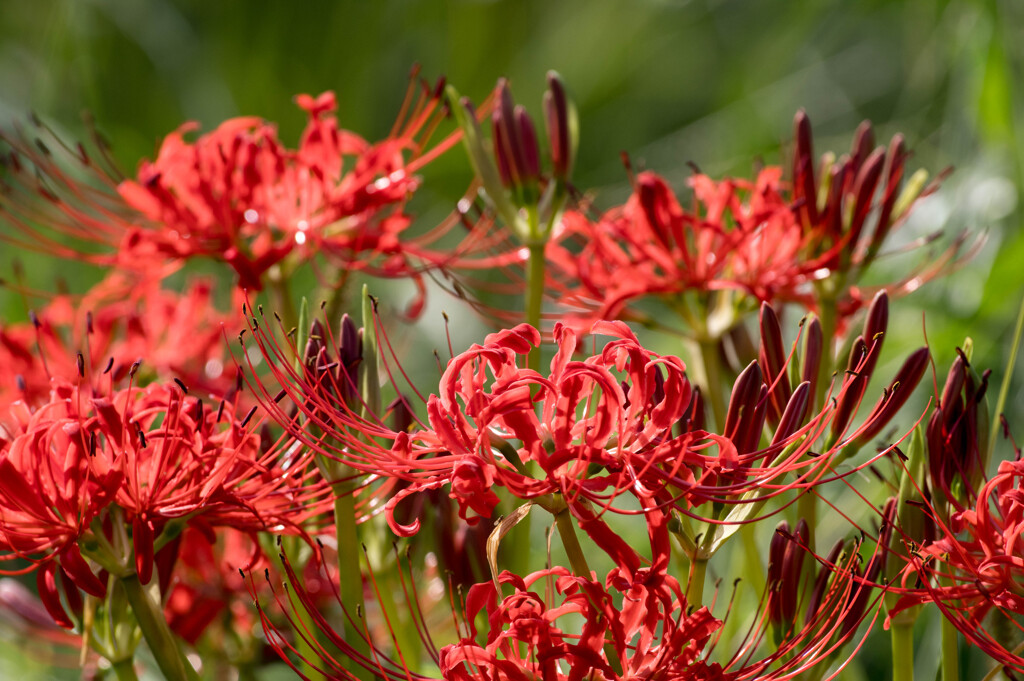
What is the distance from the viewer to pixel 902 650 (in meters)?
0.46

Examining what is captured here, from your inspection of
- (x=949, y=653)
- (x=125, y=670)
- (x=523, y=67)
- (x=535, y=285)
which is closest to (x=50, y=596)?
(x=125, y=670)

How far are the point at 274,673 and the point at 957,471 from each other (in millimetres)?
488

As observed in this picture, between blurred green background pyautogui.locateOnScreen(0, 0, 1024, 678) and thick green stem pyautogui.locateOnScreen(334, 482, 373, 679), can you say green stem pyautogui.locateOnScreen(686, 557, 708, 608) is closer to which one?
thick green stem pyautogui.locateOnScreen(334, 482, 373, 679)

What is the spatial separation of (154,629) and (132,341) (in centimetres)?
29

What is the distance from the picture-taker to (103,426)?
1.39 ft

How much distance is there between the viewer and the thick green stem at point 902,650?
0.45 m

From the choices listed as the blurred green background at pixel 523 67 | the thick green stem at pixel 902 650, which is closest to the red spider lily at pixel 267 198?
the thick green stem at pixel 902 650

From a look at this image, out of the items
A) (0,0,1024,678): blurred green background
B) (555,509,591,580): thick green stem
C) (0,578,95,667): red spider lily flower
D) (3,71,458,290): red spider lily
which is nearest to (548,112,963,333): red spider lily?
(3,71,458,290): red spider lily

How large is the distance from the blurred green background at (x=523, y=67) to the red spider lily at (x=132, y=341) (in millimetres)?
492

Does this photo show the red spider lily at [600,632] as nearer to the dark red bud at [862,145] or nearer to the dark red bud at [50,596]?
the dark red bud at [50,596]

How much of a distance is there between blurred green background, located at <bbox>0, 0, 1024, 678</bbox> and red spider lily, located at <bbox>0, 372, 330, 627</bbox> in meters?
0.80

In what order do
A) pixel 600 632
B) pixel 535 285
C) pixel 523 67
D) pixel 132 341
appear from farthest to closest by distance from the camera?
pixel 523 67
pixel 132 341
pixel 535 285
pixel 600 632

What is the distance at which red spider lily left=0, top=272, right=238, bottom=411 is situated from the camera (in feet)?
2.18

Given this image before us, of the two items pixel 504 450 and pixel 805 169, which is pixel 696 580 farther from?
pixel 805 169
